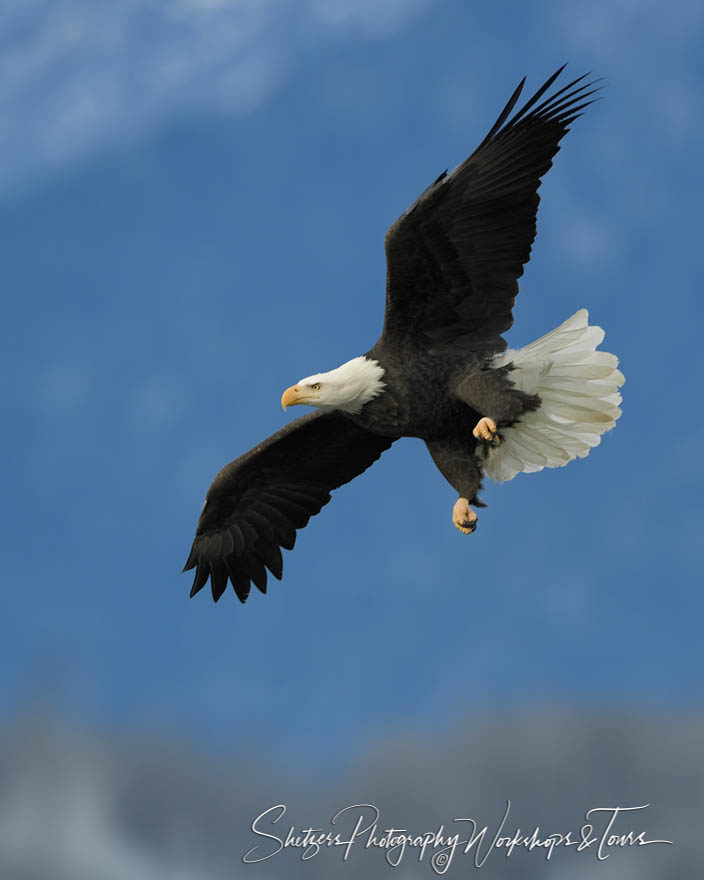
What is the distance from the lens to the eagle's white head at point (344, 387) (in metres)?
8.24

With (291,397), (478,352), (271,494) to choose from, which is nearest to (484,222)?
(478,352)

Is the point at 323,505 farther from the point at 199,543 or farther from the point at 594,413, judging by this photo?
the point at 594,413

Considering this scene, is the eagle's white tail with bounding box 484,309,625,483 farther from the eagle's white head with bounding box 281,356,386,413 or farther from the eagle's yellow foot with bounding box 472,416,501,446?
the eagle's white head with bounding box 281,356,386,413

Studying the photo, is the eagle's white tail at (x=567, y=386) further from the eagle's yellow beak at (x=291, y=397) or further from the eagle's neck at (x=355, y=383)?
the eagle's yellow beak at (x=291, y=397)

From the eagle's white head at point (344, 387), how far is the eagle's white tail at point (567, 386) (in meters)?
0.70

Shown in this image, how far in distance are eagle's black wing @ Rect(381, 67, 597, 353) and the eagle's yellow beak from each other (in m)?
0.80

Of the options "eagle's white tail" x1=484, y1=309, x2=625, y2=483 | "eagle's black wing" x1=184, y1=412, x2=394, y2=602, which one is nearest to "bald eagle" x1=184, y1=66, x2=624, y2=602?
"eagle's white tail" x1=484, y1=309, x2=625, y2=483

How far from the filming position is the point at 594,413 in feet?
26.7

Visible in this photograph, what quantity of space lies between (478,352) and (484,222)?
27.7 inches

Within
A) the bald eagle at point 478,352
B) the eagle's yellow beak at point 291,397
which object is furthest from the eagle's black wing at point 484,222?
the eagle's yellow beak at point 291,397

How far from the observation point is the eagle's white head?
324 inches

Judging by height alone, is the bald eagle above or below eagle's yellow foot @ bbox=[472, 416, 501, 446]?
above

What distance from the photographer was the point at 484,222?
7.89 metres

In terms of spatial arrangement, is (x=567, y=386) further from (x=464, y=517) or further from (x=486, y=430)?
(x=464, y=517)
